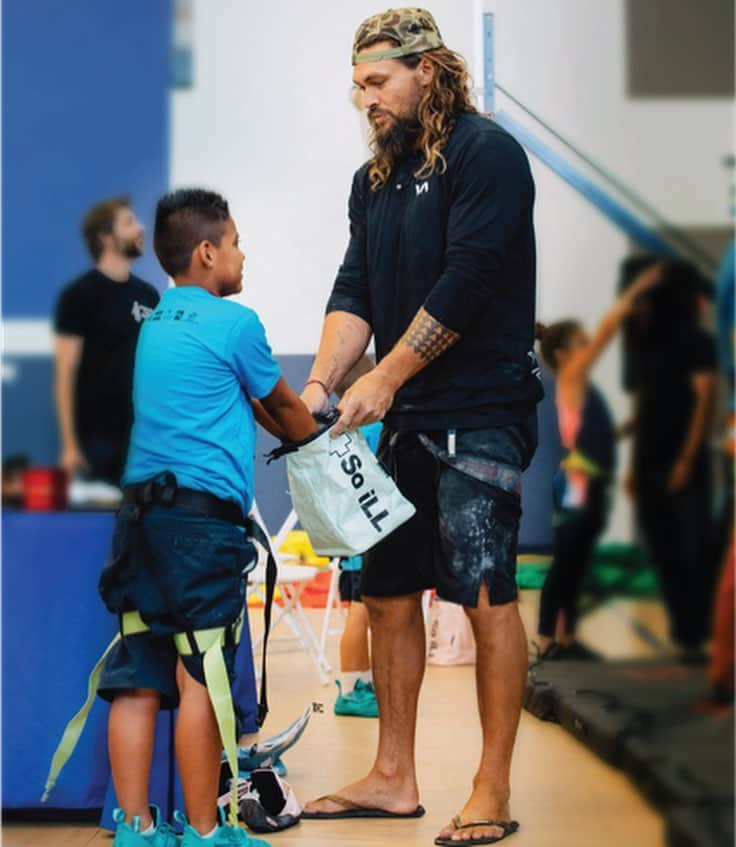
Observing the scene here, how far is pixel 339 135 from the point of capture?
521 cm

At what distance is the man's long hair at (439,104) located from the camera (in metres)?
2.52

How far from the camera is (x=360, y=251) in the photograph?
8.96 feet

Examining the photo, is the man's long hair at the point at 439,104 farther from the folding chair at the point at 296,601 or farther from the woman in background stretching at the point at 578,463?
the folding chair at the point at 296,601

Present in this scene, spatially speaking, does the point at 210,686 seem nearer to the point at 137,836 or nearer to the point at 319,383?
the point at 137,836

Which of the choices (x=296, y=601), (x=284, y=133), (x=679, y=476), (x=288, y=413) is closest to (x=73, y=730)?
(x=288, y=413)

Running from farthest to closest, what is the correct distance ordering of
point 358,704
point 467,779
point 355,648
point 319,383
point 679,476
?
point 355,648 → point 358,704 → point 467,779 → point 319,383 → point 679,476

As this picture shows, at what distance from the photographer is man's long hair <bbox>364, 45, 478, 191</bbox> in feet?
8.27

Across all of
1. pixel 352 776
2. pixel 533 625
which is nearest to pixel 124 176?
pixel 352 776

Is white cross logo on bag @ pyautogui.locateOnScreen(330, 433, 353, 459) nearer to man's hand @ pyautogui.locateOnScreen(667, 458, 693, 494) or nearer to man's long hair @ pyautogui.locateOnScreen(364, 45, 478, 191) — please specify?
man's long hair @ pyautogui.locateOnScreen(364, 45, 478, 191)

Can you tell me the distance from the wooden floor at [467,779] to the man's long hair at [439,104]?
37.8 inches

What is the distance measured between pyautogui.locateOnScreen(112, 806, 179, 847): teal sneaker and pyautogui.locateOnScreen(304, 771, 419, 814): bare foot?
40cm

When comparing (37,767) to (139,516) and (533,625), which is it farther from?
(533,625)

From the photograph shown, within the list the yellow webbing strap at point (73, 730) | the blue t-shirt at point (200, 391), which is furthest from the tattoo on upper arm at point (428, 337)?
the yellow webbing strap at point (73, 730)

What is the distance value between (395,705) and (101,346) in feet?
3.09
